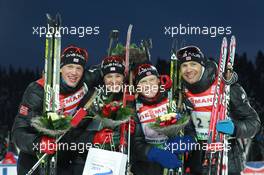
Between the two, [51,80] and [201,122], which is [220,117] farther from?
[51,80]

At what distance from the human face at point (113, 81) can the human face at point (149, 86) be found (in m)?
0.15

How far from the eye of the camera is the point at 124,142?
4039 mm

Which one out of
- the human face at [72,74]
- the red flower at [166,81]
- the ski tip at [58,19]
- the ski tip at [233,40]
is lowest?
the red flower at [166,81]

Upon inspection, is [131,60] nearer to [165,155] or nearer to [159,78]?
[159,78]

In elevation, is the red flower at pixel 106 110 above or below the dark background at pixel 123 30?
below

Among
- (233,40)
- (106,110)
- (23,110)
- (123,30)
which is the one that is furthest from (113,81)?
(233,40)

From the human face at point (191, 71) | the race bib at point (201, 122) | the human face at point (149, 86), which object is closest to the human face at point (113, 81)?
the human face at point (149, 86)

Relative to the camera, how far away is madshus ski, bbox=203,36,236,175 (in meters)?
4.09

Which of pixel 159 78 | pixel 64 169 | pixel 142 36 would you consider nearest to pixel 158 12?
pixel 142 36

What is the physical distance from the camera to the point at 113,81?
4.11 metres

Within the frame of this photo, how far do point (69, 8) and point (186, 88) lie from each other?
3.71 ft

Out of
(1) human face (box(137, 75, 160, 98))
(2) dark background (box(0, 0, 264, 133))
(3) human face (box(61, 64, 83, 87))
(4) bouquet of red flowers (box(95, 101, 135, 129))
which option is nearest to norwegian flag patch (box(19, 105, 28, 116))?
(2) dark background (box(0, 0, 264, 133))

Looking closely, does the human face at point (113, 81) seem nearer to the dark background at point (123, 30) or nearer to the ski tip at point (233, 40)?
the dark background at point (123, 30)

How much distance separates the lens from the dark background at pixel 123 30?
13.3 feet
